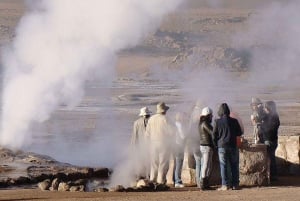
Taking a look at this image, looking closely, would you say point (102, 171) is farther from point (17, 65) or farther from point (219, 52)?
point (219, 52)

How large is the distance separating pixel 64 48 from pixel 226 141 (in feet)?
24.6

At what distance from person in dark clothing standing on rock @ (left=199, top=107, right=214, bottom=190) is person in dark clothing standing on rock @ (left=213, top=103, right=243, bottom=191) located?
4.7 inches

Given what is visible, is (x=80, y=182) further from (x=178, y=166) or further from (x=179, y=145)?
(x=179, y=145)

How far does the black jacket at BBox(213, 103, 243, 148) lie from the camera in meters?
15.6

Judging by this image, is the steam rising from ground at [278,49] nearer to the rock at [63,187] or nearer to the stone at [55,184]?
the stone at [55,184]

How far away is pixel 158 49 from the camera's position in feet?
214

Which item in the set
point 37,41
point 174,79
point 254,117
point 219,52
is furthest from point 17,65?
point 219,52

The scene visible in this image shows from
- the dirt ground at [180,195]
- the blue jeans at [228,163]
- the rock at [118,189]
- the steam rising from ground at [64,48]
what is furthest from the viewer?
the steam rising from ground at [64,48]

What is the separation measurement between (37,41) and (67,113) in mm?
11232

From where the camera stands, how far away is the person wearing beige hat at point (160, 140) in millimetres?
16344

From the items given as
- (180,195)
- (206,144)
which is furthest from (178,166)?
(180,195)

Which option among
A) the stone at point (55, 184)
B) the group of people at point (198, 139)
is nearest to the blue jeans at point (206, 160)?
the group of people at point (198, 139)

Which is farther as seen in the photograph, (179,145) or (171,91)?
(171,91)

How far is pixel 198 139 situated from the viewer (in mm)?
16188
